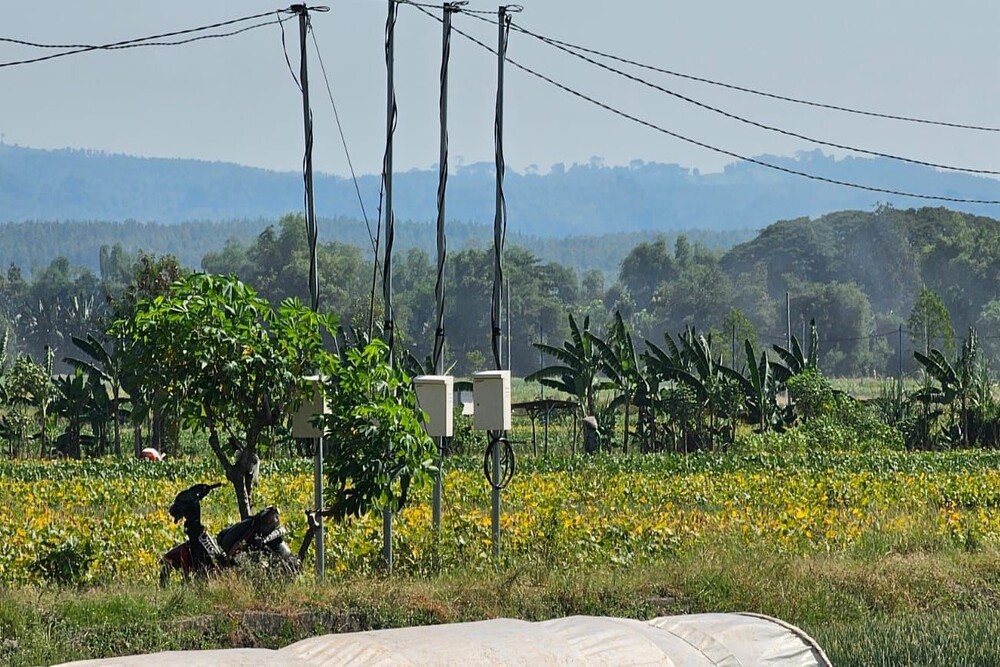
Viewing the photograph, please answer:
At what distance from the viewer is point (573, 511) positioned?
706 inches

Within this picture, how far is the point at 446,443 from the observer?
91.7 ft

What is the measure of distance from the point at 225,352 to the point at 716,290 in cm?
12029

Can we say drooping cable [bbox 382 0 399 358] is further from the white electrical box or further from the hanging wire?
the white electrical box

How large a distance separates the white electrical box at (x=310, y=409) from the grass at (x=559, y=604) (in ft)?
4.28

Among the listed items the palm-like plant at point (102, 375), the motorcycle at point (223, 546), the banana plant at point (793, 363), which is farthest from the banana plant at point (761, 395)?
the motorcycle at point (223, 546)

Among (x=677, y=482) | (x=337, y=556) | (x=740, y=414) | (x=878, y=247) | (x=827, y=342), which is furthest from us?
(x=878, y=247)

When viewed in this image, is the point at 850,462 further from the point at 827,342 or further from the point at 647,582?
the point at 827,342

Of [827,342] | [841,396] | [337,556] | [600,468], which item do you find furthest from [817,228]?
[337,556]

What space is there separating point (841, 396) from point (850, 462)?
7673 millimetres

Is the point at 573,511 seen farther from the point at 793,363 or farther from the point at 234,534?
the point at 793,363

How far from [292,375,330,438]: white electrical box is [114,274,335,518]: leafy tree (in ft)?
0.42

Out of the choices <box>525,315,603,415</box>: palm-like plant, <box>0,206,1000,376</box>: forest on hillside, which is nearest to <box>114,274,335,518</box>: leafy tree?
<box>525,315,603,415</box>: palm-like plant

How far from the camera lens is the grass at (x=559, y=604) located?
953 cm

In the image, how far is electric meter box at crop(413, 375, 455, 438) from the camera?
13266 mm
